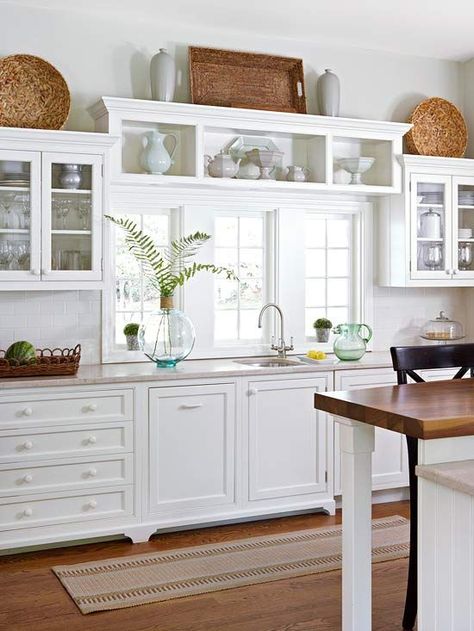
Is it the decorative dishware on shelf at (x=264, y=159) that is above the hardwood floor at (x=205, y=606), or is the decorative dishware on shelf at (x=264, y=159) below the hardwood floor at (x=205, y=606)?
above


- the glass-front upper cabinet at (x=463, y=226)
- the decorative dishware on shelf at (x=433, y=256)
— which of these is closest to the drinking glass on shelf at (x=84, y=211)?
the decorative dishware on shelf at (x=433, y=256)

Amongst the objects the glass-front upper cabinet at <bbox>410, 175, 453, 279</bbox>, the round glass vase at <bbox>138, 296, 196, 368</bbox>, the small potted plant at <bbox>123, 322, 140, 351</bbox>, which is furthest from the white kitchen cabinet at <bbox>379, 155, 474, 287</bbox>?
the small potted plant at <bbox>123, 322, 140, 351</bbox>

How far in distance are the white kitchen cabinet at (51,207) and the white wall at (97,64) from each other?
342mm

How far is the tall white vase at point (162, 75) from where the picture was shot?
4664mm

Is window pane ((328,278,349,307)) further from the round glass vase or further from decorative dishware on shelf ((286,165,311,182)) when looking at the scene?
the round glass vase

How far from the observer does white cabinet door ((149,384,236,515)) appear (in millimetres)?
4285

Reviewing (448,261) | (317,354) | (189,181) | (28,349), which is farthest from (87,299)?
(448,261)

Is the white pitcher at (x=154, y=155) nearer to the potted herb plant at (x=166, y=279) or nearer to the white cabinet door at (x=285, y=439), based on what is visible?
the potted herb plant at (x=166, y=279)

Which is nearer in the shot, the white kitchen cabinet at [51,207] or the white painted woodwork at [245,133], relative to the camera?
the white kitchen cabinet at [51,207]

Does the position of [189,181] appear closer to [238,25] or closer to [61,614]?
[238,25]

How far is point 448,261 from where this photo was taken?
17.4 ft

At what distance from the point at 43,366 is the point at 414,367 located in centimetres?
186

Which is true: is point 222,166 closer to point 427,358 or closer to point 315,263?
point 315,263

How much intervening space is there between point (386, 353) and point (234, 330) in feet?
3.30
